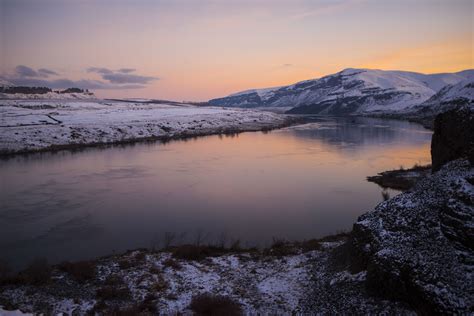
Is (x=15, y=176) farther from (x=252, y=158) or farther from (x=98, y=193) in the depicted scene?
(x=252, y=158)

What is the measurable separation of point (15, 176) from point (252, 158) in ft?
59.1

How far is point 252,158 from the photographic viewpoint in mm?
30750

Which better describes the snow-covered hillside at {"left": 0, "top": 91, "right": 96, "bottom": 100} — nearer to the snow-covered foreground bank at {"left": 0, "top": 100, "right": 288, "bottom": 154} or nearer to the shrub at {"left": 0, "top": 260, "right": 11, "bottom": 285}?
the snow-covered foreground bank at {"left": 0, "top": 100, "right": 288, "bottom": 154}

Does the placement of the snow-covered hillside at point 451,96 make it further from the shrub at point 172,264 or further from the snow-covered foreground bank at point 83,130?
the shrub at point 172,264

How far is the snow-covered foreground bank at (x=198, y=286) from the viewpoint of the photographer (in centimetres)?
767

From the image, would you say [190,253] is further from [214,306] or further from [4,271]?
[4,271]

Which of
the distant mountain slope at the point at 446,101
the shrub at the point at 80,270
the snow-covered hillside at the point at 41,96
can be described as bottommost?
the shrub at the point at 80,270

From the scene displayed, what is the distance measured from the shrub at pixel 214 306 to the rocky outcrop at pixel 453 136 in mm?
6953

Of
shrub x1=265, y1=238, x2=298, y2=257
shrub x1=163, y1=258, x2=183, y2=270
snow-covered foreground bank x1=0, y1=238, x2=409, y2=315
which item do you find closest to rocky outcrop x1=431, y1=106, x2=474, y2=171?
snow-covered foreground bank x1=0, y1=238, x2=409, y2=315

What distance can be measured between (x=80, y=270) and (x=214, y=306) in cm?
414

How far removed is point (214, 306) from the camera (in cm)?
768

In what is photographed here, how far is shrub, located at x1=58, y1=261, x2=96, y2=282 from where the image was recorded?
30.0 feet

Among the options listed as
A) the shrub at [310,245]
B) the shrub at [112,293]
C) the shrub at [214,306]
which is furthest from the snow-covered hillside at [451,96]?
the shrub at [112,293]

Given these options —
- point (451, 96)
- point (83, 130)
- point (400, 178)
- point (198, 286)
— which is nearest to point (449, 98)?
point (451, 96)
